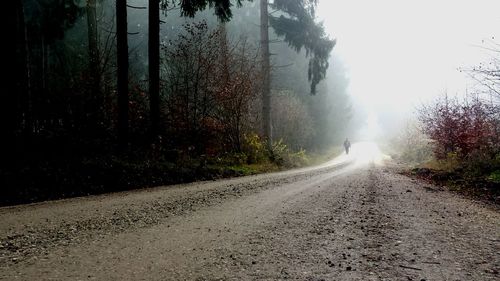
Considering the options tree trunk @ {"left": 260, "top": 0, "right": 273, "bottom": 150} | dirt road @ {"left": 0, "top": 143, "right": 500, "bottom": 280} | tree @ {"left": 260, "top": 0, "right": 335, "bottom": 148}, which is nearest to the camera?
dirt road @ {"left": 0, "top": 143, "right": 500, "bottom": 280}

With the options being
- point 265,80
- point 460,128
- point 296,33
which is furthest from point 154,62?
point 460,128

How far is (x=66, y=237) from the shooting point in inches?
162

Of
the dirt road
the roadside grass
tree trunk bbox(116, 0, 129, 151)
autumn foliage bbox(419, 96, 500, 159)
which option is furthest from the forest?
autumn foliage bbox(419, 96, 500, 159)

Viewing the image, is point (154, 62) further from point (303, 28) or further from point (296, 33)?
point (303, 28)

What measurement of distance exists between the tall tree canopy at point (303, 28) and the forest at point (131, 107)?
56 mm

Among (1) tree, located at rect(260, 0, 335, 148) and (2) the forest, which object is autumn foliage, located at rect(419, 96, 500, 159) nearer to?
(1) tree, located at rect(260, 0, 335, 148)

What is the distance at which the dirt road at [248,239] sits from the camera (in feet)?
10.4

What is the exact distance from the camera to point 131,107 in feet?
44.5

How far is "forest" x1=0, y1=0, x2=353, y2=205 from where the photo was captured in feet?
26.2

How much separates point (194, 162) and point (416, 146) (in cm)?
2397

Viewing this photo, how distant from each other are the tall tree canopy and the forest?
0.06 metres

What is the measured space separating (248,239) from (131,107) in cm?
1057

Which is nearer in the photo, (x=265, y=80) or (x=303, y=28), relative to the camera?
(x=265, y=80)

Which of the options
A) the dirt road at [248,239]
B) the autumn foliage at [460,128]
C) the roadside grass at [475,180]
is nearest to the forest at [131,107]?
the dirt road at [248,239]
